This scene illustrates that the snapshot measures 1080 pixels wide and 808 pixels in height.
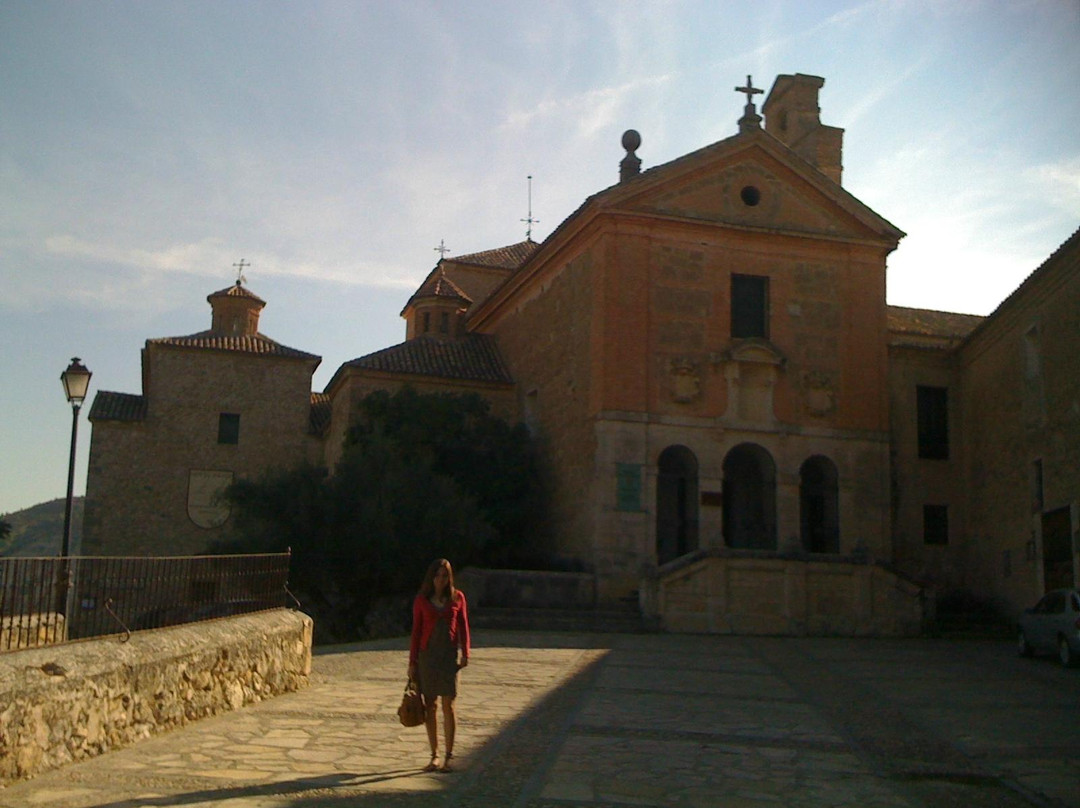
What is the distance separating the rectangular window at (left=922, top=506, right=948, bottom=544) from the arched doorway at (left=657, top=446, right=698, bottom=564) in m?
6.22

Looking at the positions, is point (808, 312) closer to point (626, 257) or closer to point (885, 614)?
point (626, 257)

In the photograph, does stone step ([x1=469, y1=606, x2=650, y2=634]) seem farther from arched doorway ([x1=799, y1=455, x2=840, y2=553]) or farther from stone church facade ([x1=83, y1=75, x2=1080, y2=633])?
arched doorway ([x1=799, y1=455, x2=840, y2=553])

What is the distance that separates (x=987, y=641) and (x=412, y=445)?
1371cm

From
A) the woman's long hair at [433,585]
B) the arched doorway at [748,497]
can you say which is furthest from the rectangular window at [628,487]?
the woman's long hair at [433,585]

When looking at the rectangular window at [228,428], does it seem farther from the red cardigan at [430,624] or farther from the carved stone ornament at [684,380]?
the red cardigan at [430,624]

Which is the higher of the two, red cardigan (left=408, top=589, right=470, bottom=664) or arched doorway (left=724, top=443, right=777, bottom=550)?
arched doorway (left=724, top=443, right=777, bottom=550)

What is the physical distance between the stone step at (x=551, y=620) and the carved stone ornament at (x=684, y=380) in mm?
5534

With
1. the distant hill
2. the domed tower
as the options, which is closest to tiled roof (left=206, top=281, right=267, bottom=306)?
the domed tower

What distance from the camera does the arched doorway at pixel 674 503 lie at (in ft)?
82.3

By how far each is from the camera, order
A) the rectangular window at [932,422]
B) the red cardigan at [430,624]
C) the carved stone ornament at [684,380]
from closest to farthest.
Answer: the red cardigan at [430,624]
the carved stone ornament at [684,380]
the rectangular window at [932,422]

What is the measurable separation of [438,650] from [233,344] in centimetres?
3082

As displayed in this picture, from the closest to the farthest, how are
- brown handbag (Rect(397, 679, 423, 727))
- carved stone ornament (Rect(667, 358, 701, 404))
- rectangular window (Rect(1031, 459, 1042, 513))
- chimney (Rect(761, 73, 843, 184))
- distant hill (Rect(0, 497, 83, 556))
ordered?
brown handbag (Rect(397, 679, 423, 727))
rectangular window (Rect(1031, 459, 1042, 513))
carved stone ornament (Rect(667, 358, 701, 404))
chimney (Rect(761, 73, 843, 184))
distant hill (Rect(0, 497, 83, 556))

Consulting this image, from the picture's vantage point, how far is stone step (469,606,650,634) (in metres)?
20.3

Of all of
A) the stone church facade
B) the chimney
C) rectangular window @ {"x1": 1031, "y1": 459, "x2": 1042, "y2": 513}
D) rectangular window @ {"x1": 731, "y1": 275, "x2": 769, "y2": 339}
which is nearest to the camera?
the stone church facade
